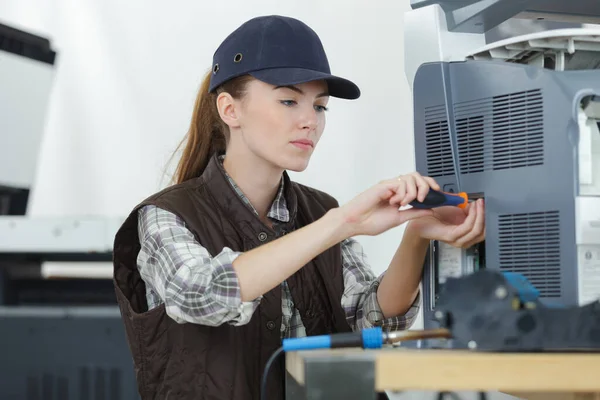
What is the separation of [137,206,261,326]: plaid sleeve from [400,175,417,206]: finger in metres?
0.26

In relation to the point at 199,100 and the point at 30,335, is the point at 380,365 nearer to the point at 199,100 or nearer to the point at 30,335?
the point at 199,100

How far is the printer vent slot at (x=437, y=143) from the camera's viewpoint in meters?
1.16

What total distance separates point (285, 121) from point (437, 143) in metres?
0.26

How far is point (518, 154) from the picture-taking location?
1.04m

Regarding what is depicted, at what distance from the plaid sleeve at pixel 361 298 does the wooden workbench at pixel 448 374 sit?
60 cm

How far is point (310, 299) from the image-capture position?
1.43 meters

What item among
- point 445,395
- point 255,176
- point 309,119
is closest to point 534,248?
point 309,119

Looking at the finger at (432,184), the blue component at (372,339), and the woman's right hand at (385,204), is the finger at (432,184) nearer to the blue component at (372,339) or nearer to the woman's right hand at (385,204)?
the woman's right hand at (385,204)

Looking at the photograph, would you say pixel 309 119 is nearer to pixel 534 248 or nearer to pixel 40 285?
pixel 534 248

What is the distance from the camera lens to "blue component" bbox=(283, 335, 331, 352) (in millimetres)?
909

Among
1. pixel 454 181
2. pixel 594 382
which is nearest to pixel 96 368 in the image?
pixel 454 181

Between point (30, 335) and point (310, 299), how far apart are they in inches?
32.4

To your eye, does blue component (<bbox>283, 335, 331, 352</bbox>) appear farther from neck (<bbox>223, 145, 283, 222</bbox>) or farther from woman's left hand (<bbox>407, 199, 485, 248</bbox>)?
neck (<bbox>223, 145, 283, 222</bbox>)

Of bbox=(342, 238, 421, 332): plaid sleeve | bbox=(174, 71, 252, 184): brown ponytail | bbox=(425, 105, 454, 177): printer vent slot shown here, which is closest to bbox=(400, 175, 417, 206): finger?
bbox=(425, 105, 454, 177): printer vent slot
